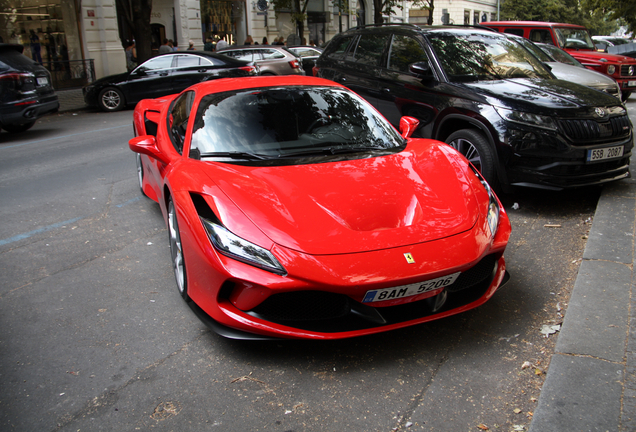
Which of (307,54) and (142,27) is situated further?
(307,54)

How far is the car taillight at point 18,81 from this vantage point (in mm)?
9781

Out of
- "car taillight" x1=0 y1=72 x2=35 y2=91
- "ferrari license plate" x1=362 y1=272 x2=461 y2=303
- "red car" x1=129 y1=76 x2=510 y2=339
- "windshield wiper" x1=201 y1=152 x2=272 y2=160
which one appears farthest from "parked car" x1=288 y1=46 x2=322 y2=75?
"ferrari license plate" x1=362 y1=272 x2=461 y2=303

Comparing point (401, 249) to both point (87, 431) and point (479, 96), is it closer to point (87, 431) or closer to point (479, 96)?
point (87, 431)

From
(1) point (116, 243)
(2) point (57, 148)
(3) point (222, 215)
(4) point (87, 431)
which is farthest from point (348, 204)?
(2) point (57, 148)

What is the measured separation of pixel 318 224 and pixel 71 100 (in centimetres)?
1650

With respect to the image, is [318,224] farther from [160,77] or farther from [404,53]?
[160,77]

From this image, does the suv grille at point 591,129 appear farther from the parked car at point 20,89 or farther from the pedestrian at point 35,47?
the pedestrian at point 35,47

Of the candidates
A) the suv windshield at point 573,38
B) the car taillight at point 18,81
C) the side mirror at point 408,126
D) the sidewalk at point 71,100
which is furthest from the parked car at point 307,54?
the side mirror at point 408,126

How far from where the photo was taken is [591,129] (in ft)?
16.2

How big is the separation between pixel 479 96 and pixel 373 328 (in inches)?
132

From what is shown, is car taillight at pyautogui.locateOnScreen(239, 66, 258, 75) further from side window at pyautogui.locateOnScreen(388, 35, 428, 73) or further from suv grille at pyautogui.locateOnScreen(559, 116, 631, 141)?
suv grille at pyautogui.locateOnScreen(559, 116, 631, 141)

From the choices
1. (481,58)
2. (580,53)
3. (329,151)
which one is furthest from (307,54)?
(329,151)

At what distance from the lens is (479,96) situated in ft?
17.3

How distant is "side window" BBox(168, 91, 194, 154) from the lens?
155 inches
